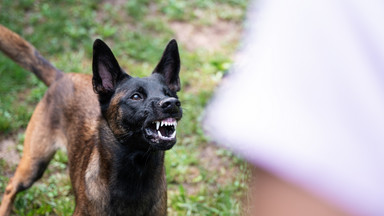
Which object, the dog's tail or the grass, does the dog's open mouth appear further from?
the dog's tail

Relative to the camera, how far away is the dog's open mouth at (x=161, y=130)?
308 cm

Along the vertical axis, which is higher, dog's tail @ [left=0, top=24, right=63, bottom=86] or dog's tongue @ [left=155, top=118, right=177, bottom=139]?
dog's tail @ [left=0, top=24, right=63, bottom=86]

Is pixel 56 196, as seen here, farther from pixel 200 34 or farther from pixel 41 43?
pixel 200 34

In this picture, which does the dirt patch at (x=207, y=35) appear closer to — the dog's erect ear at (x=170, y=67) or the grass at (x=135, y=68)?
the grass at (x=135, y=68)

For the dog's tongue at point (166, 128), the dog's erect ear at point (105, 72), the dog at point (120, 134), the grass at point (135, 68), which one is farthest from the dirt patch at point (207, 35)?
the dog's tongue at point (166, 128)

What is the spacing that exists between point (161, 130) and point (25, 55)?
6.67ft

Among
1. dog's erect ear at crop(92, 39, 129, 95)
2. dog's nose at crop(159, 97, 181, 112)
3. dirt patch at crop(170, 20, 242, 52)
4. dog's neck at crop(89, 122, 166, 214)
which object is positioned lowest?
dog's neck at crop(89, 122, 166, 214)

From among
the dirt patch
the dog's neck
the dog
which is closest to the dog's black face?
the dog

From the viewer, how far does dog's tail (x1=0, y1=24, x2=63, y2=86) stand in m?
4.40

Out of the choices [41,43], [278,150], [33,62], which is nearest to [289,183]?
[278,150]

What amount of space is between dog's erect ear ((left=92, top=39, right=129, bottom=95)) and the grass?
1.48m

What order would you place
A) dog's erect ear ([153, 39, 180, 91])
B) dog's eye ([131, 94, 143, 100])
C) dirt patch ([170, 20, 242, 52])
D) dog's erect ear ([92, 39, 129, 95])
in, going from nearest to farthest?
dog's eye ([131, 94, 143, 100]) < dog's erect ear ([92, 39, 129, 95]) < dog's erect ear ([153, 39, 180, 91]) < dirt patch ([170, 20, 242, 52])

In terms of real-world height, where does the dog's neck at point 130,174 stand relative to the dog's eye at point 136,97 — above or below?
below

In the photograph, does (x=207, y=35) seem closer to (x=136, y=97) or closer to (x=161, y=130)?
(x=136, y=97)
